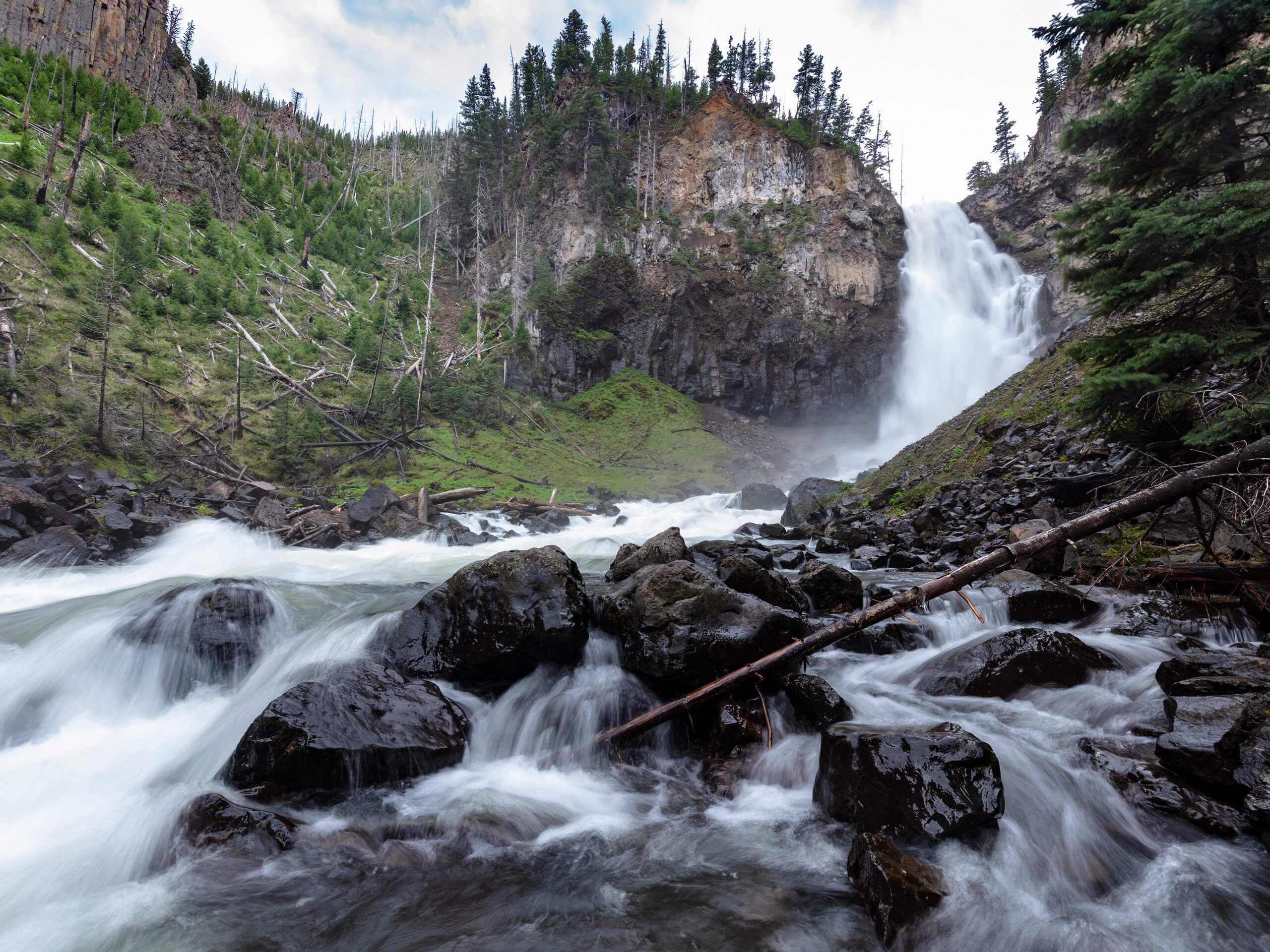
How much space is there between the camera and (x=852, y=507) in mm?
17531

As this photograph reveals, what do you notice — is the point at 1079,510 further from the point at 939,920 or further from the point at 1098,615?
the point at 939,920

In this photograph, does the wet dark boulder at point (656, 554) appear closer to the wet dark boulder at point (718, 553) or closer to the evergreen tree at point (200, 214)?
the wet dark boulder at point (718, 553)

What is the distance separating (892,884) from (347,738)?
14.1 feet

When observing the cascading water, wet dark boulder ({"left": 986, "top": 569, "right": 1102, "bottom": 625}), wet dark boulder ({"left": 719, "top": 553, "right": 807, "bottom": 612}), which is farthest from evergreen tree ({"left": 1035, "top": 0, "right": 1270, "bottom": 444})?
the cascading water

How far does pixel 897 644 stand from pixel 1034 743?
2.24 metres

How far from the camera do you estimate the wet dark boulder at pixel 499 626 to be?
6242mm

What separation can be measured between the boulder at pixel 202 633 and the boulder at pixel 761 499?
832 inches

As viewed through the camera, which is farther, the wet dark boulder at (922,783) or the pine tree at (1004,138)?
the pine tree at (1004,138)

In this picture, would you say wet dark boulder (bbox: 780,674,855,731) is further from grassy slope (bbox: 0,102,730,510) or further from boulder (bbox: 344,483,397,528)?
grassy slope (bbox: 0,102,730,510)

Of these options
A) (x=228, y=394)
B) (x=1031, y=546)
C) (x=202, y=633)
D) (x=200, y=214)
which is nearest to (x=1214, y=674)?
(x=1031, y=546)

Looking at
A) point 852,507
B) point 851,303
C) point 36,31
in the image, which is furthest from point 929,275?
point 36,31

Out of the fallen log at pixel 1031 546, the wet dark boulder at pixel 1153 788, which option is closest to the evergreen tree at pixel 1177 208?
the fallen log at pixel 1031 546

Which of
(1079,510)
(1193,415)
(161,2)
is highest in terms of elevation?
(161,2)

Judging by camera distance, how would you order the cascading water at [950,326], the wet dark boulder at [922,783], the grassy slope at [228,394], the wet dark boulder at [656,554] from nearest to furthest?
the wet dark boulder at [922,783] → the wet dark boulder at [656,554] → the grassy slope at [228,394] → the cascading water at [950,326]
